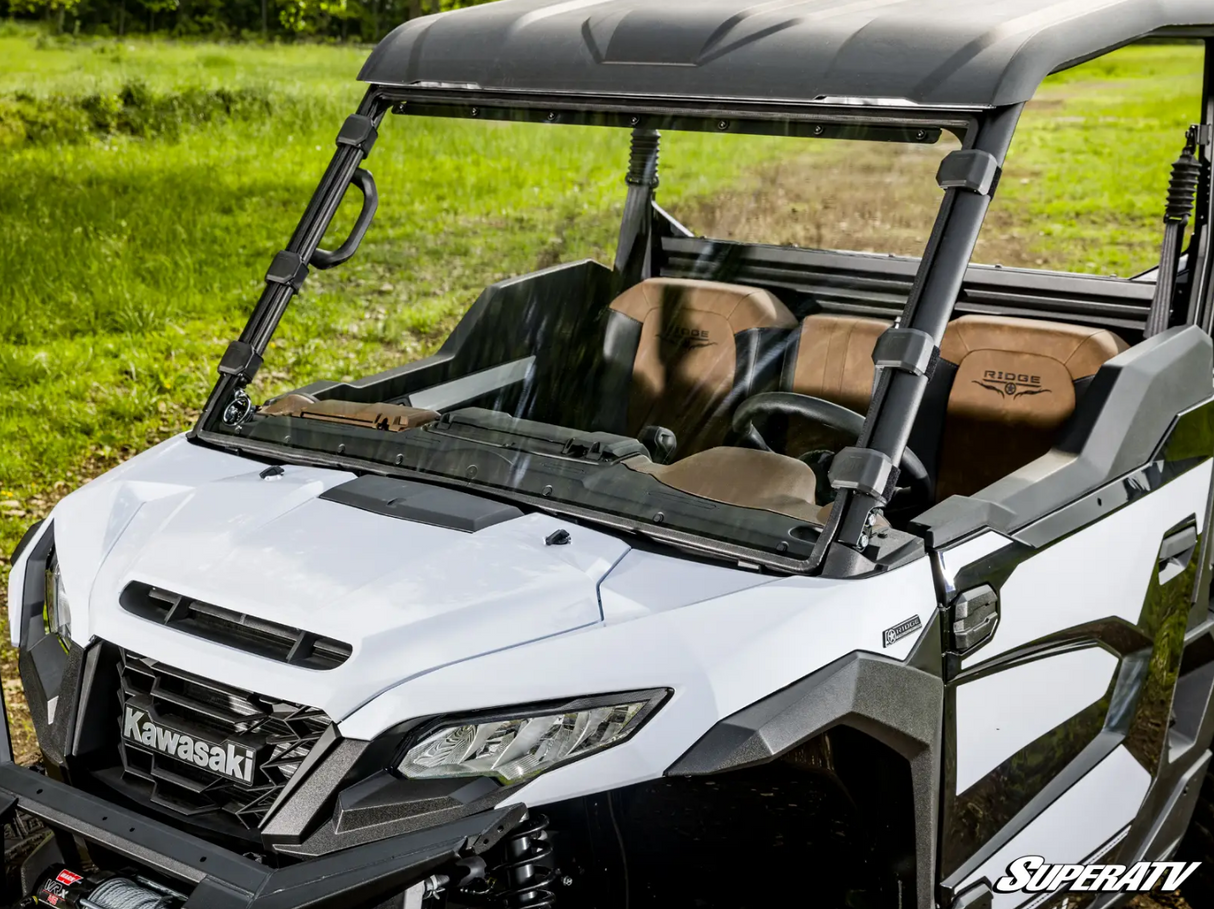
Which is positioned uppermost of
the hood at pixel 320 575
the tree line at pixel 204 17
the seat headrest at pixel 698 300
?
the tree line at pixel 204 17

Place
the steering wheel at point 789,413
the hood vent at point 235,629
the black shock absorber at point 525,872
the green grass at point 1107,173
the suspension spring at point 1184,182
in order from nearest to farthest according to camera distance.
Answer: the black shock absorber at point 525,872
the hood vent at point 235,629
the steering wheel at point 789,413
the suspension spring at point 1184,182
the green grass at point 1107,173

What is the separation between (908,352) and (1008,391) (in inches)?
45.3

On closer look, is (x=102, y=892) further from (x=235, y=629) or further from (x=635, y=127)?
(x=635, y=127)

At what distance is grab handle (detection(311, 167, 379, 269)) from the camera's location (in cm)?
307

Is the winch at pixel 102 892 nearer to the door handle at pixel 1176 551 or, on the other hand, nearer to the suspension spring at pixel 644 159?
the suspension spring at pixel 644 159

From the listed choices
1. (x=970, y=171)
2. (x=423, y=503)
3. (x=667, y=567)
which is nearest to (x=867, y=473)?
(x=667, y=567)

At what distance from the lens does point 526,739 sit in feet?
6.69

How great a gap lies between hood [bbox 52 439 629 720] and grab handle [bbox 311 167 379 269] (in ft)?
2.05

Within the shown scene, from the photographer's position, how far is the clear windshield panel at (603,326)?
253cm

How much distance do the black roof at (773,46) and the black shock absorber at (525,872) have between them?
1.41 meters

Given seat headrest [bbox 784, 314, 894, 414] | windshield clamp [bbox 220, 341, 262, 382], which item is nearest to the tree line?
windshield clamp [bbox 220, 341, 262, 382]

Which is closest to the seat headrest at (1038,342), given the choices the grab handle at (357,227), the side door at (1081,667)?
the side door at (1081,667)

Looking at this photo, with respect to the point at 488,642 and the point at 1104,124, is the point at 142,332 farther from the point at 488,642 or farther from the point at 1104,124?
the point at 1104,124

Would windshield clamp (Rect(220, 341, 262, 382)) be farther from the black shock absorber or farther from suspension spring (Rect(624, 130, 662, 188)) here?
the black shock absorber
